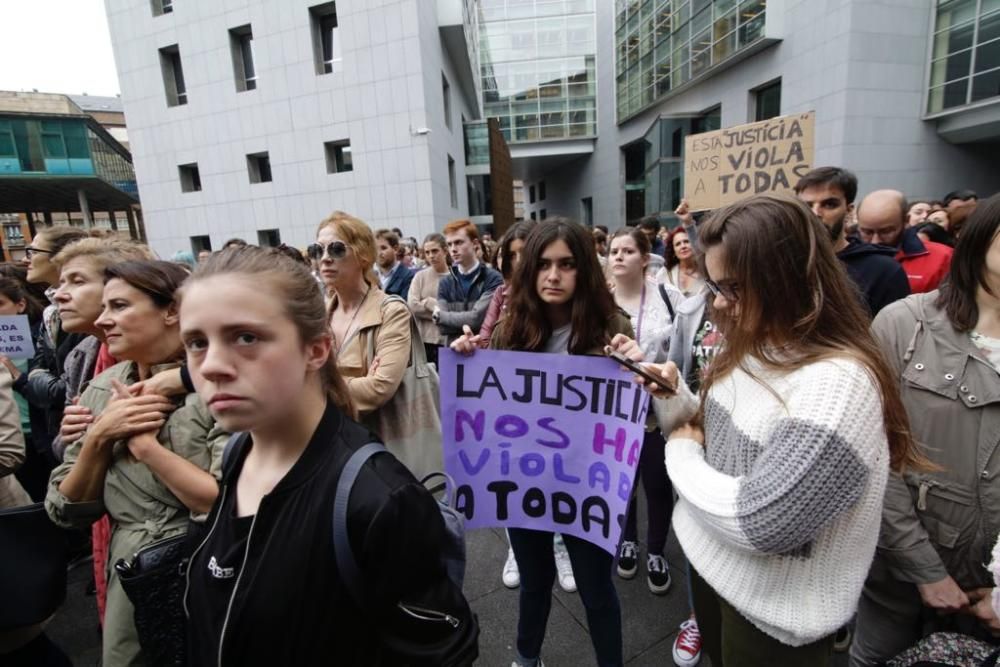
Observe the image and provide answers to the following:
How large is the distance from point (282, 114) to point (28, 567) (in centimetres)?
1910

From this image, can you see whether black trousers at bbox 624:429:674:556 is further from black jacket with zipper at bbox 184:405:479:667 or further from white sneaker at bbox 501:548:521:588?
black jacket with zipper at bbox 184:405:479:667

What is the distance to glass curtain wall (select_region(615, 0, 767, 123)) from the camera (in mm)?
17812

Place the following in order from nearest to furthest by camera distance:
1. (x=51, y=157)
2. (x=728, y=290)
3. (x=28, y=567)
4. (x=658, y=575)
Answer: (x=728, y=290) < (x=28, y=567) < (x=658, y=575) < (x=51, y=157)

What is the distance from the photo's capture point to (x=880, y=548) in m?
1.66

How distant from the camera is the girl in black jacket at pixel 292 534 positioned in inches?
44.4

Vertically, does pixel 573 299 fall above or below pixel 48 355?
above

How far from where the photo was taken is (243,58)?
1823 centimetres

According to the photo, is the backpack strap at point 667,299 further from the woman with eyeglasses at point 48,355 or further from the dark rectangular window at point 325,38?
the dark rectangular window at point 325,38

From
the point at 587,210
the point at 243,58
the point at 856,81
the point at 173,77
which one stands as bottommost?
the point at 587,210

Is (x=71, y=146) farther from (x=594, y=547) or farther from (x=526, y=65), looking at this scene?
(x=594, y=547)

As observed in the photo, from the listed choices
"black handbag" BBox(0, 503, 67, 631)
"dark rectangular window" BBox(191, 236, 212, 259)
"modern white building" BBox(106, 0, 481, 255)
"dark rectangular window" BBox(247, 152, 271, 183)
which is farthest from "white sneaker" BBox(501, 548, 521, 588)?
"dark rectangular window" BBox(191, 236, 212, 259)

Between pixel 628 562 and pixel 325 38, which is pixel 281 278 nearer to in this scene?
pixel 628 562

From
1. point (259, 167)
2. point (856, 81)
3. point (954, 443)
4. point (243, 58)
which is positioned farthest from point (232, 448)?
point (243, 58)

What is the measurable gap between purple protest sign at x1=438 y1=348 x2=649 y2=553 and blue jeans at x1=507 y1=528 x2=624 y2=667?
0.33 ft
